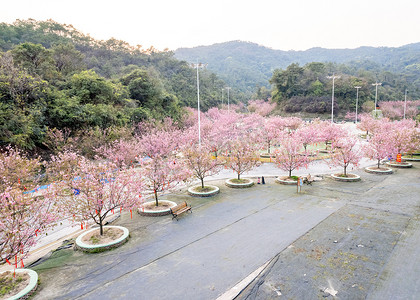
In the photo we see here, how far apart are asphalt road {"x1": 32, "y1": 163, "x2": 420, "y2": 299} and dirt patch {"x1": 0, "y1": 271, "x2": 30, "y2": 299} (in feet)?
1.49

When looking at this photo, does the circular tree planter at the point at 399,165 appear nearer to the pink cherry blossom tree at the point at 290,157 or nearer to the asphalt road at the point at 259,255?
the pink cherry blossom tree at the point at 290,157

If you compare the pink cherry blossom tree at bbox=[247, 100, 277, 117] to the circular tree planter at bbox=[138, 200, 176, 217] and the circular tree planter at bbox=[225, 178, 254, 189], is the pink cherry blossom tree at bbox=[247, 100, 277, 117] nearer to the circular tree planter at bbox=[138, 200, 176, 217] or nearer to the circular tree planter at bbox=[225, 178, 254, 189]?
the circular tree planter at bbox=[225, 178, 254, 189]

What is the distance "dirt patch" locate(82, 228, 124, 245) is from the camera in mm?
9586

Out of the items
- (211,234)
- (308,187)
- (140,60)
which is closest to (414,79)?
(140,60)

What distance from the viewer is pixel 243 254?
8609mm

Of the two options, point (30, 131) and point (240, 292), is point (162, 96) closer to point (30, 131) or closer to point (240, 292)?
point (30, 131)

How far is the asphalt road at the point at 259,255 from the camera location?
6898mm

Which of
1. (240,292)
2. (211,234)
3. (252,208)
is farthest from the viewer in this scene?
(252,208)

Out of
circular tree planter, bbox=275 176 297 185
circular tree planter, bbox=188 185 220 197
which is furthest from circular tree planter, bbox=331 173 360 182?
circular tree planter, bbox=188 185 220 197

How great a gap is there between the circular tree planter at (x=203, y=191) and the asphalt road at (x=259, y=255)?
162 centimetres

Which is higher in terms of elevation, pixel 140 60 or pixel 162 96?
pixel 140 60

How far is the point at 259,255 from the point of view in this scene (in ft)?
28.0

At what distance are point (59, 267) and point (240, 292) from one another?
567 centimetres

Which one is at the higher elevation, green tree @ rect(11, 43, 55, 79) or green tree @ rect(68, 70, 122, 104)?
green tree @ rect(11, 43, 55, 79)
